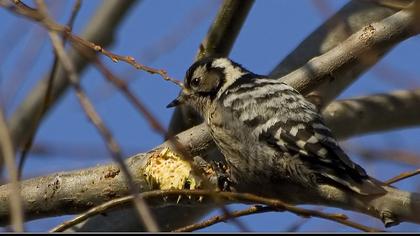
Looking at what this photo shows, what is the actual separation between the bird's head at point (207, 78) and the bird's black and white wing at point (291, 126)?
0.43m

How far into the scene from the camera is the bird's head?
546 centimetres

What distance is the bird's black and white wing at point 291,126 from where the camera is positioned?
4.07 metres

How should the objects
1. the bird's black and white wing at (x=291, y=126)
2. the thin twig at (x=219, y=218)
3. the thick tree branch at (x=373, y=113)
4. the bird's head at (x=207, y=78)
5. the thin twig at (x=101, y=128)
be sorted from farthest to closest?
the thick tree branch at (x=373, y=113) → the bird's head at (x=207, y=78) → the bird's black and white wing at (x=291, y=126) → the thin twig at (x=219, y=218) → the thin twig at (x=101, y=128)

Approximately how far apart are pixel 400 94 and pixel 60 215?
320 cm

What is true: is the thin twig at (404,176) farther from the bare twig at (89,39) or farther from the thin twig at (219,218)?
the bare twig at (89,39)

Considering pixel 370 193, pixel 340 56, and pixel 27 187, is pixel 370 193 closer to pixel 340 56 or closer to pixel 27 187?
pixel 340 56

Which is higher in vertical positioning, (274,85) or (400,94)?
(400,94)

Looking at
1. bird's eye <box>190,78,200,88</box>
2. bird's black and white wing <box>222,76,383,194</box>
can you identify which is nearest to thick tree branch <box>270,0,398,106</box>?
bird's eye <box>190,78,200,88</box>

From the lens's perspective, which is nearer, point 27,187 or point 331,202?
point 331,202

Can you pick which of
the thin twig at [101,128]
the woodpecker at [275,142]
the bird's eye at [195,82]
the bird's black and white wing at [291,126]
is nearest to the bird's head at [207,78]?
the bird's eye at [195,82]

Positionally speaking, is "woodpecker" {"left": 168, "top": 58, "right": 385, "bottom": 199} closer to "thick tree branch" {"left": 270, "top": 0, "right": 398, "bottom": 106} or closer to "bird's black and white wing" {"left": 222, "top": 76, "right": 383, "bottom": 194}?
"bird's black and white wing" {"left": 222, "top": 76, "right": 383, "bottom": 194}

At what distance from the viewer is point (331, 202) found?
3902mm

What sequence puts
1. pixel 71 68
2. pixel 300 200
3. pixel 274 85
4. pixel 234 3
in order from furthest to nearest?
1. pixel 234 3
2. pixel 274 85
3. pixel 300 200
4. pixel 71 68

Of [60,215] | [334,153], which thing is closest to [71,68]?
[334,153]
